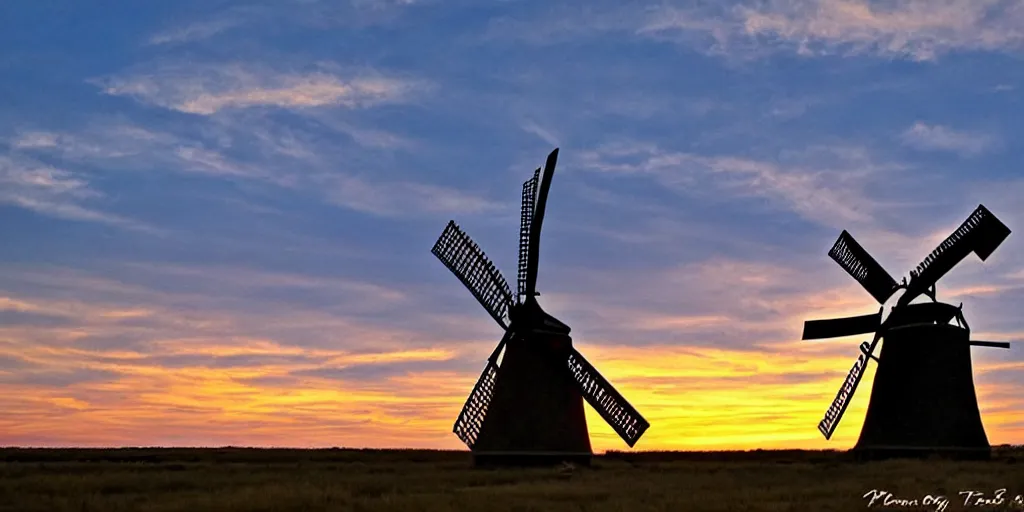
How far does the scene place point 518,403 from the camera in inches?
1547

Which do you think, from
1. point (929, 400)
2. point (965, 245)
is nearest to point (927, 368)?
point (929, 400)

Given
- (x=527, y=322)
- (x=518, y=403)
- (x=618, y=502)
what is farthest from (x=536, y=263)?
(x=618, y=502)

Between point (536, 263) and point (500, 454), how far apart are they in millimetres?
7774

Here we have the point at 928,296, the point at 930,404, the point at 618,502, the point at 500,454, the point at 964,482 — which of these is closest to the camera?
the point at 618,502

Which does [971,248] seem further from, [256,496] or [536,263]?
[256,496]

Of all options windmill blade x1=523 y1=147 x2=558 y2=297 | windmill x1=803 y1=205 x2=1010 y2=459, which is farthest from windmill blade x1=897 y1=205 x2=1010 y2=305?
windmill blade x1=523 y1=147 x2=558 y2=297

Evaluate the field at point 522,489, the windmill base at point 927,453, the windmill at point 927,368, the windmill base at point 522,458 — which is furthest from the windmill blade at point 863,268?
the windmill base at point 522,458

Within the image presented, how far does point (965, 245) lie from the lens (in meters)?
45.9

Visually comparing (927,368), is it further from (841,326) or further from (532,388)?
(532,388)

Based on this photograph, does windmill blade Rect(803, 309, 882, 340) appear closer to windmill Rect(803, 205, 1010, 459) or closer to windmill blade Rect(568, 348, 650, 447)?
windmill Rect(803, 205, 1010, 459)

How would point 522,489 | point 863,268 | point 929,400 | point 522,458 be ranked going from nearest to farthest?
point 522,489
point 522,458
point 929,400
point 863,268

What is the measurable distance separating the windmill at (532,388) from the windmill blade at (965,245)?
54.1 feet

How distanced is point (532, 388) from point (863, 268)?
20237 mm

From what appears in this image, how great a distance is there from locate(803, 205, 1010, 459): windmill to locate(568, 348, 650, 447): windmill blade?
40.8 feet
